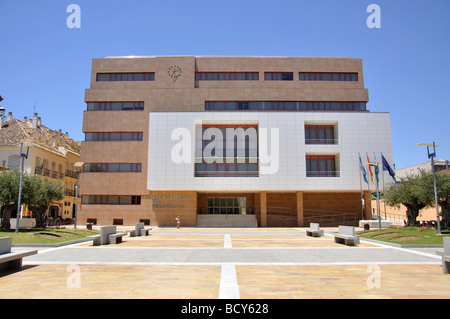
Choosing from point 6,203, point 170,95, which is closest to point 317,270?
point 6,203

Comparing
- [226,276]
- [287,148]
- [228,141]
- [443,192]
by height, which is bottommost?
[226,276]

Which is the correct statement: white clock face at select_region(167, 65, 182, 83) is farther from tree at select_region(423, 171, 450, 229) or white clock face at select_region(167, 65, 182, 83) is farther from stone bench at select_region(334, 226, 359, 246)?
tree at select_region(423, 171, 450, 229)

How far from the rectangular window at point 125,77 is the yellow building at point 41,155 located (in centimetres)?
1259

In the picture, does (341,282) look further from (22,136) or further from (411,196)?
(22,136)

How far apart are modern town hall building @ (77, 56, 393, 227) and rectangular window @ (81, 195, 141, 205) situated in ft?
0.43

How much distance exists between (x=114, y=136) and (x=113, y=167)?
4112 mm

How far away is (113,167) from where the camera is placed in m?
42.0

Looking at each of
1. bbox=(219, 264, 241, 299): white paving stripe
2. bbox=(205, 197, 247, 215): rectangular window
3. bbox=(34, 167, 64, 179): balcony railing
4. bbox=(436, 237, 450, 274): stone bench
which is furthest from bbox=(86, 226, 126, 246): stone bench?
bbox=(34, 167, 64, 179): balcony railing

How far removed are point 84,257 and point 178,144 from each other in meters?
26.4

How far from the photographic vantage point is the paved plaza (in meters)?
7.49

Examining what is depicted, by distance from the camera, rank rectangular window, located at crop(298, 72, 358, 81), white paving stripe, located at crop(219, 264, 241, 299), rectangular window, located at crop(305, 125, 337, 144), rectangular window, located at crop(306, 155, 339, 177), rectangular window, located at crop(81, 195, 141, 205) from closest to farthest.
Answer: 1. white paving stripe, located at crop(219, 264, 241, 299)
2. rectangular window, located at crop(306, 155, 339, 177)
3. rectangular window, located at crop(305, 125, 337, 144)
4. rectangular window, located at crop(81, 195, 141, 205)
5. rectangular window, located at crop(298, 72, 358, 81)

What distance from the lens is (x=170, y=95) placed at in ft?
141

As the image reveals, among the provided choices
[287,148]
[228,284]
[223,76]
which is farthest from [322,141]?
[228,284]
